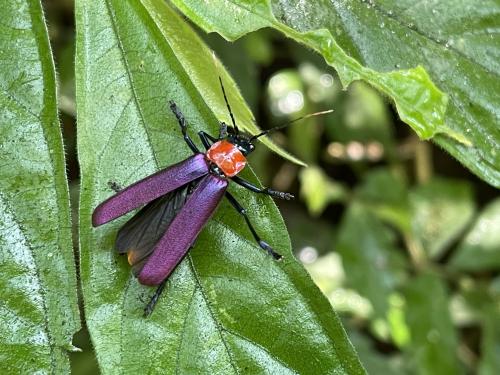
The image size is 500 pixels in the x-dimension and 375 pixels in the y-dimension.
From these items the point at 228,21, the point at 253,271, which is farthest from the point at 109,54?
the point at 253,271

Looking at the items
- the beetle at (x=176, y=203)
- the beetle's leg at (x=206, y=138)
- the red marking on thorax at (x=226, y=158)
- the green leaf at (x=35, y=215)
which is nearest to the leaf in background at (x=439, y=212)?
the beetle at (x=176, y=203)

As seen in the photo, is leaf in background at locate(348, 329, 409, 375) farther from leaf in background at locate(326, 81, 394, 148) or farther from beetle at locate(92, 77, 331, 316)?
beetle at locate(92, 77, 331, 316)

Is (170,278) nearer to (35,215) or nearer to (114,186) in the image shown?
(114,186)

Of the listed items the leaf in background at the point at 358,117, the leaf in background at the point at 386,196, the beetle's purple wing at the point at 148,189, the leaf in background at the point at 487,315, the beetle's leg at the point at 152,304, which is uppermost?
the beetle's purple wing at the point at 148,189

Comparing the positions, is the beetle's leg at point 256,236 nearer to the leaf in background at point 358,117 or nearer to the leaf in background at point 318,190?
the leaf in background at point 318,190

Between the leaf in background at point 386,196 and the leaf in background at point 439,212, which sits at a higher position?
the leaf in background at point 386,196

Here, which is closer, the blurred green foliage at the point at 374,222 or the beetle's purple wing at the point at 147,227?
the beetle's purple wing at the point at 147,227

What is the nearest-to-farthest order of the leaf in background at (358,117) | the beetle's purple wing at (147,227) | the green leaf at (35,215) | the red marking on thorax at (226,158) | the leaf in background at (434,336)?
the green leaf at (35,215) < the beetle's purple wing at (147,227) < the red marking on thorax at (226,158) < the leaf in background at (434,336) < the leaf in background at (358,117)

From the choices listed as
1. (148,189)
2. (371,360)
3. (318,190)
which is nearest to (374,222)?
(318,190)
